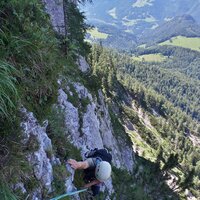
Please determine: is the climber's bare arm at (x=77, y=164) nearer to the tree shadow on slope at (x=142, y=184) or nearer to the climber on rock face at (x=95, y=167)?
the climber on rock face at (x=95, y=167)

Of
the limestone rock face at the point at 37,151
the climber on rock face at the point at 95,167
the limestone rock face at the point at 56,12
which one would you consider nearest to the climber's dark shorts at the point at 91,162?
the climber on rock face at the point at 95,167

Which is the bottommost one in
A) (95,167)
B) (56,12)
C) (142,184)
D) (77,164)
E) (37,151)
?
(142,184)

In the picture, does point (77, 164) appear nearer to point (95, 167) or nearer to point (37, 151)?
point (95, 167)

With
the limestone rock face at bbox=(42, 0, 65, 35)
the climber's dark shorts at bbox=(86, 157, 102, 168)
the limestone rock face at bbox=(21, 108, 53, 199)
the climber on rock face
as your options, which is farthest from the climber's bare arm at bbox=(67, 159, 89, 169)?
the limestone rock face at bbox=(42, 0, 65, 35)

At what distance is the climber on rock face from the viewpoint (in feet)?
26.0

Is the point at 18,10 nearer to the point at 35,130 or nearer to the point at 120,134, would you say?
the point at 35,130

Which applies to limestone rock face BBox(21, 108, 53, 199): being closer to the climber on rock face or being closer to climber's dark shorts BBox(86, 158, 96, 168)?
the climber on rock face

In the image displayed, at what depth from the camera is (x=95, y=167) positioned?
27.3 ft

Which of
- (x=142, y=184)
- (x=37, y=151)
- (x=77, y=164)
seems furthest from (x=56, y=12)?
(x=142, y=184)

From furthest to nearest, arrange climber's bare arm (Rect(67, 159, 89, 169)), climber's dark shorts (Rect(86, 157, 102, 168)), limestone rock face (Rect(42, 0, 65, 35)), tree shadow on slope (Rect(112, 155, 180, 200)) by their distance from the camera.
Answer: limestone rock face (Rect(42, 0, 65, 35)) → tree shadow on slope (Rect(112, 155, 180, 200)) → climber's dark shorts (Rect(86, 157, 102, 168)) → climber's bare arm (Rect(67, 159, 89, 169))

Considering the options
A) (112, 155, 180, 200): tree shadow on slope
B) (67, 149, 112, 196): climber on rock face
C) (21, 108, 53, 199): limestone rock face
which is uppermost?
(21, 108, 53, 199): limestone rock face

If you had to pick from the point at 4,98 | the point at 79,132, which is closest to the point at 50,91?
the point at 4,98

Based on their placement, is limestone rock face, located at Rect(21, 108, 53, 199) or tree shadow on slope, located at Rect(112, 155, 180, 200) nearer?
limestone rock face, located at Rect(21, 108, 53, 199)

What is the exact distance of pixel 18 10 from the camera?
25.3ft
